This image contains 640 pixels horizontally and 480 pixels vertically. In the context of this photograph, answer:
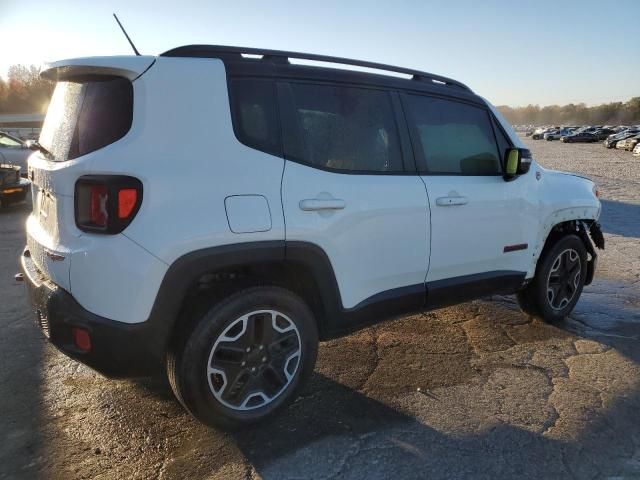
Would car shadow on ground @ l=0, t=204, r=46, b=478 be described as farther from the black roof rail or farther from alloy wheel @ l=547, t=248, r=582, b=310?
alloy wheel @ l=547, t=248, r=582, b=310

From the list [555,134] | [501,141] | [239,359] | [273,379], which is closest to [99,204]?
[239,359]

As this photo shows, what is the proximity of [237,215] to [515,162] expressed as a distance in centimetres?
222

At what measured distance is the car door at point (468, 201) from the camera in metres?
3.33

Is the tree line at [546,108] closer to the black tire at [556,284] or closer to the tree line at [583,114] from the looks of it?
the tree line at [583,114]

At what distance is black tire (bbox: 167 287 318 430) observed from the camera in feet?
8.29

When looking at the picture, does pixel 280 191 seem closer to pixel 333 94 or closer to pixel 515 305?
pixel 333 94

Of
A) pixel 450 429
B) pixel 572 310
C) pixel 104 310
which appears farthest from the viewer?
pixel 572 310

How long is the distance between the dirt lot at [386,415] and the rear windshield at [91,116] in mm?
1497

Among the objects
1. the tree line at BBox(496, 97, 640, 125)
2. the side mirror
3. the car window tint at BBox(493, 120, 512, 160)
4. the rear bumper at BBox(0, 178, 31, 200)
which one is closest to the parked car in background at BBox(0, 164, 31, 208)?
the rear bumper at BBox(0, 178, 31, 200)

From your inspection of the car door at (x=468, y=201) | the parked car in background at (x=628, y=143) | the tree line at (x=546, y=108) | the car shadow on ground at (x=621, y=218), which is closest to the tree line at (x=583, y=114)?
the tree line at (x=546, y=108)

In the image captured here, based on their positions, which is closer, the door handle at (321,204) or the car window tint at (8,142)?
the door handle at (321,204)

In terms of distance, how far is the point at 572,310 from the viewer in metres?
4.73

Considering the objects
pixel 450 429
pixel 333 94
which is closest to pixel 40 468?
pixel 450 429

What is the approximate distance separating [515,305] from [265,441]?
3.14 m
